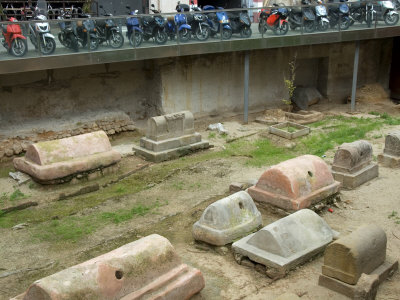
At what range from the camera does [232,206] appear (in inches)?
297

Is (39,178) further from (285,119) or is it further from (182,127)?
(285,119)

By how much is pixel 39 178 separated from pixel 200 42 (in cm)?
573

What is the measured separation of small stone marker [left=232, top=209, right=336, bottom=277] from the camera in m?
6.66

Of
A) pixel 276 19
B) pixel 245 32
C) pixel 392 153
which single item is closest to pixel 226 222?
pixel 392 153

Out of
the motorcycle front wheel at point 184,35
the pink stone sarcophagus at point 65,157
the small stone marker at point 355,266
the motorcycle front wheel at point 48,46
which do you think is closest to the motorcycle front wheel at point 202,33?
the motorcycle front wheel at point 184,35

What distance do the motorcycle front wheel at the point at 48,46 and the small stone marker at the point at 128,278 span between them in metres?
6.63

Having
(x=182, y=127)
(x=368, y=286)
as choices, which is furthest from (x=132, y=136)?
(x=368, y=286)

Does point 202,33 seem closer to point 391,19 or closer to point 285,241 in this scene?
point 391,19

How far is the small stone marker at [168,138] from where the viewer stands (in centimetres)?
1173

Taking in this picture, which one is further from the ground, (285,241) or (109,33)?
(109,33)

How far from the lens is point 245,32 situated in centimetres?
1398

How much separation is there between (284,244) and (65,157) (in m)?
5.39

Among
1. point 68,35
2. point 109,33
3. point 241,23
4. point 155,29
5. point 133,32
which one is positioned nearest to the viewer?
point 68,35

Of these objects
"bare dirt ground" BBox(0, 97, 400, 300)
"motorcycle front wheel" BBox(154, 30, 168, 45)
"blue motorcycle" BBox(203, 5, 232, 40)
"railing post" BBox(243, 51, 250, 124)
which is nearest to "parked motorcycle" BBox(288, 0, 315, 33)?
"railing post" BBox(243, 51, 250, 124)
